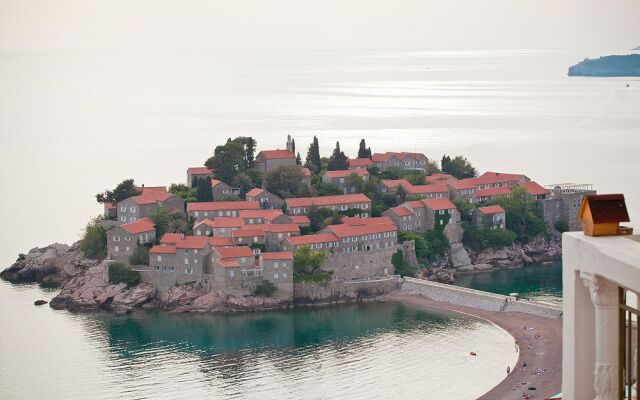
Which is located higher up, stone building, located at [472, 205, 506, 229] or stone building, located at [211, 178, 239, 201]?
stone building, located at [211, 178, 239, 201]

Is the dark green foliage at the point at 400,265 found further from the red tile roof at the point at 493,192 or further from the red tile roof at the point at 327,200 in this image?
the red tile roof at the point at 493,192

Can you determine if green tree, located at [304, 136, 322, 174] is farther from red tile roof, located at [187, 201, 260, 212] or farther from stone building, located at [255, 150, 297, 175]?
red tile roof, located at [187, 201, 260, 212]

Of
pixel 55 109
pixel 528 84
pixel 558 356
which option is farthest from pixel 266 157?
pixel 528 84

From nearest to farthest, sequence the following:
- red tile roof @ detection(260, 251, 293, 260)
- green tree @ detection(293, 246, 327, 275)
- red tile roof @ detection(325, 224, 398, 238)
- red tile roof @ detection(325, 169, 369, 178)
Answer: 1. red tile roof @ detection(260, 251, 293, 260)
2. green tree @ detection(293, 246, 327, 275)
3. red tile roof @ detection(325, 224, 398, 238)
4. red tile roof @ detection(325, 169, 369, 178)

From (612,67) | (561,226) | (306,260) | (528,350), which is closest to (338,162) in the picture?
(561,226)

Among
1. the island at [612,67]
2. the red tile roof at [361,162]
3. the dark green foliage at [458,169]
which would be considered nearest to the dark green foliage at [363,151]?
the red tile roof at [361,162]

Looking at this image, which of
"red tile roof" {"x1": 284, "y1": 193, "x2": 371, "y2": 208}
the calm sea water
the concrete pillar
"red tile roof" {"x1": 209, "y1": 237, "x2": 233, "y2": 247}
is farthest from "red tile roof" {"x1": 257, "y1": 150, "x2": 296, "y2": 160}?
the concrete pillar
